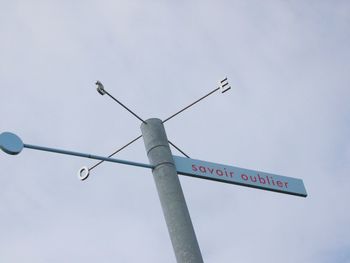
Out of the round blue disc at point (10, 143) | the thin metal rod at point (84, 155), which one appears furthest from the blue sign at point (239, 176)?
the round blue disc at point (10, 143)

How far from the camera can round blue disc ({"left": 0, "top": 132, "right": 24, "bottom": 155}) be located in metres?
5.64

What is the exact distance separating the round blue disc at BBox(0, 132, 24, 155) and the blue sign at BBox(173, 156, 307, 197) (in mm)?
1826

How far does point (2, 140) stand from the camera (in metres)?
5.67

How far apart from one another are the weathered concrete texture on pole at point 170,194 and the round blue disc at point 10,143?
1.50m

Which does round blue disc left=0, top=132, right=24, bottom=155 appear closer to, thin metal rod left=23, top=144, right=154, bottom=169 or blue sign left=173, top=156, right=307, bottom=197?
thin metal rod left=23, top=144, right=154, bottom=169

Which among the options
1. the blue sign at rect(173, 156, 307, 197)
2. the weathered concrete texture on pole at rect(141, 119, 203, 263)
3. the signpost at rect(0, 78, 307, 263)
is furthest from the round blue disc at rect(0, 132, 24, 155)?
the blue sign at rect(173, 156, 307, 197)

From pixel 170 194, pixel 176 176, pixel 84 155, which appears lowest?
pixel 170 194

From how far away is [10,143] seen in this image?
5703mm

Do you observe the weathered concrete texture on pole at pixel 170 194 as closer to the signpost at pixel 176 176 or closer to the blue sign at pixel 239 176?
the signpost at pixel 176 176

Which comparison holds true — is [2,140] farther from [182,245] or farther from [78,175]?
[182,245]

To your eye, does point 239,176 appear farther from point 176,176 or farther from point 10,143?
point 10,143

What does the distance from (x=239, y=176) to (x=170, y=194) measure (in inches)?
47.7

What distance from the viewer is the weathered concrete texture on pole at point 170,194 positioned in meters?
5.73

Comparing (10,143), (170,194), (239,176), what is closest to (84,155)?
(10,143)
